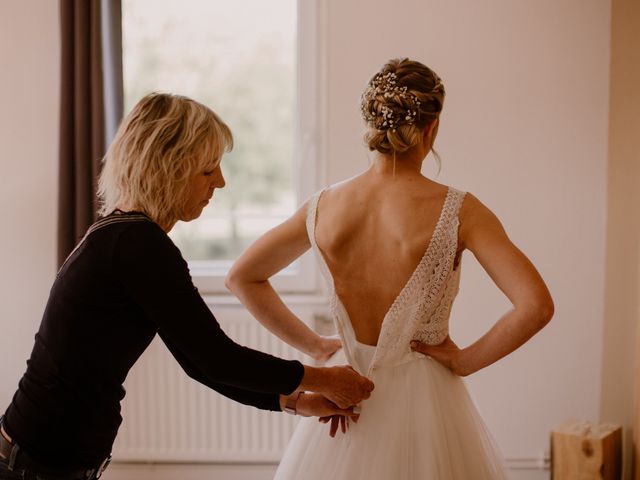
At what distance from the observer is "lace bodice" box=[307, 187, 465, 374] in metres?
1.62

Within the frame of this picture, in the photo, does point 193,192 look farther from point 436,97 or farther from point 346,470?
point 346,470

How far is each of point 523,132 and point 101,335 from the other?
87.9 inches

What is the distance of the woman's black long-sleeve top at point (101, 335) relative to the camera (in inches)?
54.4

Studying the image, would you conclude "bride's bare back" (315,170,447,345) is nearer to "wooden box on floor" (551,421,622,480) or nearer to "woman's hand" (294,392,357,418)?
"woman's hand" (294,392,357,418)

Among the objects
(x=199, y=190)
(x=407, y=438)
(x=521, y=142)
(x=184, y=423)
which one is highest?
(x=521, y=142)

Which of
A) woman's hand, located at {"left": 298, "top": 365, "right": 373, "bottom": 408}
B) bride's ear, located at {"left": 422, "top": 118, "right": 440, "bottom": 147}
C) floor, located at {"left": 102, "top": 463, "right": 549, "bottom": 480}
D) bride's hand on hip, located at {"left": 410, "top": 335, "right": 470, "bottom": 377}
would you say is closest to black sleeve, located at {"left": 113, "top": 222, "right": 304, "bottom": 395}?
woman's hand, located at {"left": 298, "top": 365, "right": 373, "bottom": 408}

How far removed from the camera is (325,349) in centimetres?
188

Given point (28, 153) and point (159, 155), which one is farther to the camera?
point (28, 153)

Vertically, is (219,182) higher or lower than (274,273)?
higher

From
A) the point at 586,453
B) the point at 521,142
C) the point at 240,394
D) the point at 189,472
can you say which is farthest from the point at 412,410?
the point at 189,472

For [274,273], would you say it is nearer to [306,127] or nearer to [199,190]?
[199,190]

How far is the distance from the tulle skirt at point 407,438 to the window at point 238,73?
64.2 inches

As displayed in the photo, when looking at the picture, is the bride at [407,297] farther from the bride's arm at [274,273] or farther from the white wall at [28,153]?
the white wall at [28,153]

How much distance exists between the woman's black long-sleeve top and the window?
1888 mm
